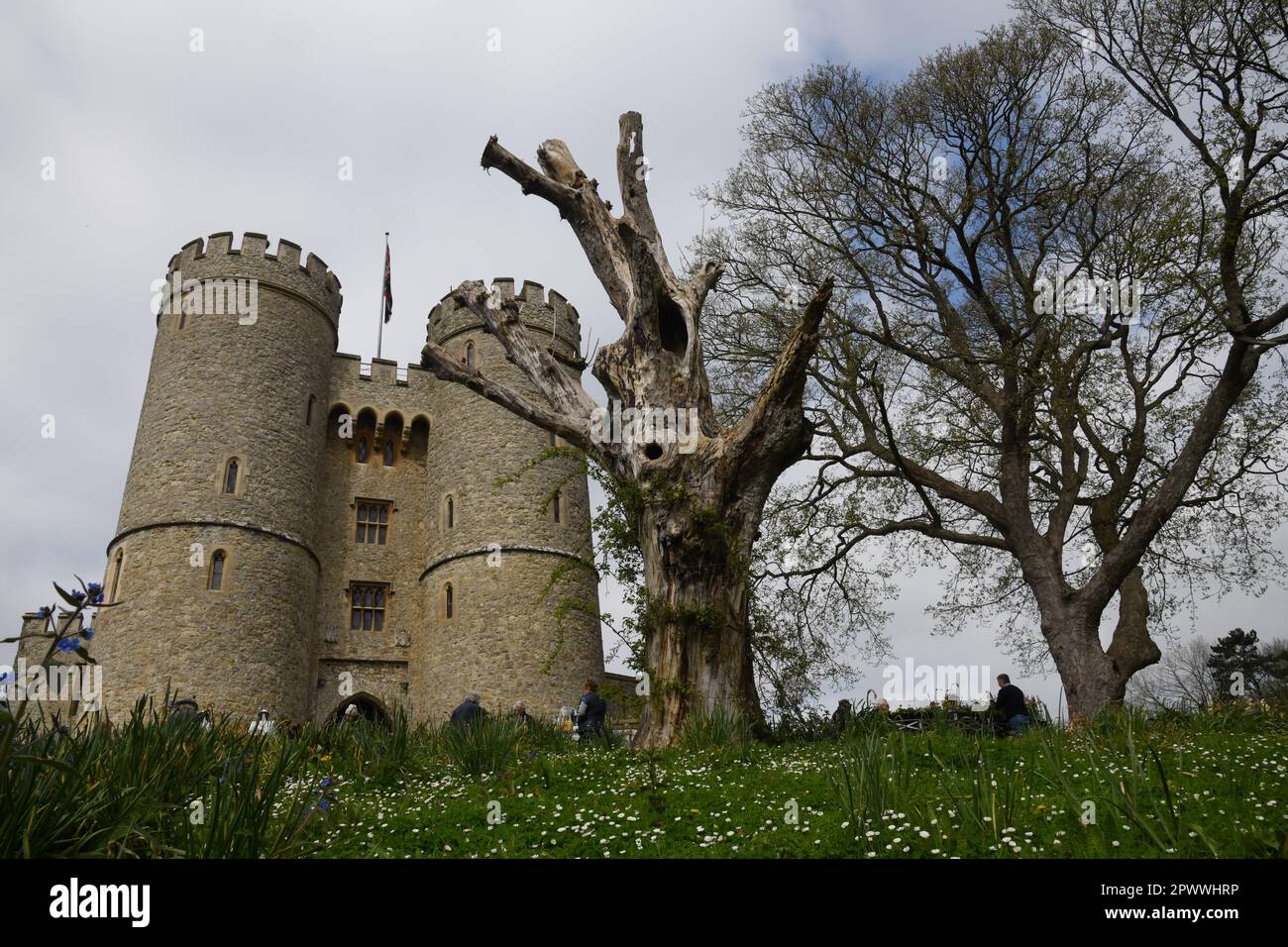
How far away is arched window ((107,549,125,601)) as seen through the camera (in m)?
21.8

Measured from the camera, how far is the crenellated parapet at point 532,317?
27328mm

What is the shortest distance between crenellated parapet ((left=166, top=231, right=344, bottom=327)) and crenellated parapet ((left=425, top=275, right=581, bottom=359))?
148 inches

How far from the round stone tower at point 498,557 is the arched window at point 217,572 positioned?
5475 millimetres

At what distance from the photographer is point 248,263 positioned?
25.4m

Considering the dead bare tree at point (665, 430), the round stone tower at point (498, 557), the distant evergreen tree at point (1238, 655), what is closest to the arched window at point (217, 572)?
the round stone tower at point (498, 557)

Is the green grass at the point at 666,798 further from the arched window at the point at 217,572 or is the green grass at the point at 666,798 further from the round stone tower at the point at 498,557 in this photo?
the arched window at the point at 217,572

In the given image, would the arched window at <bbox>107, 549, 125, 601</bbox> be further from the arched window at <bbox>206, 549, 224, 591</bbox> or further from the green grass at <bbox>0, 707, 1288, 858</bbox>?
the green grass at <bbox>0, 707, 1288, 858</bbox>

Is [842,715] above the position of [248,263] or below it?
below

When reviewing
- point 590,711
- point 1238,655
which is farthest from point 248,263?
point 1238,655

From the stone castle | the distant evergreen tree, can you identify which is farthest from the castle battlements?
the distant evergreen tree

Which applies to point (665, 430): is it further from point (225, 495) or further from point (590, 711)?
point (225, 495)

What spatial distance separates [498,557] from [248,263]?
1097 cm
